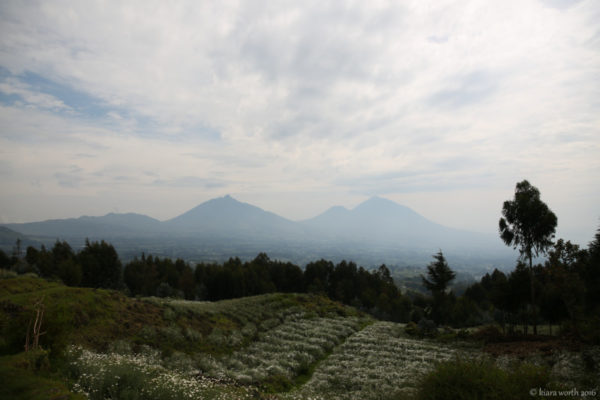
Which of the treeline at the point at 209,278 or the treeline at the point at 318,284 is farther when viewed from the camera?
the treeline at the point at 209,278

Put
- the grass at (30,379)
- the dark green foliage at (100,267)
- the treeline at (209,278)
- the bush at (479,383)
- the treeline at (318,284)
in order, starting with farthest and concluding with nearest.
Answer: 1. the treeline at (209,278)
2. the dark green foliage at (100,267)
3. the treeline at (318,284)
4. the bush at (479,383)
5. the grass at (30,379)

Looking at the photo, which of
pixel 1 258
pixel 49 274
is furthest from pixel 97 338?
pixel 1 258

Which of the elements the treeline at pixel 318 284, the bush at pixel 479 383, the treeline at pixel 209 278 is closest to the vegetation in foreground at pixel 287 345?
the bush at pixel 479 383

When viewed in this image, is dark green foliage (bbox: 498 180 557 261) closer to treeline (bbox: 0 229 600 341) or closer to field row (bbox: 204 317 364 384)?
treeline (bbox: 0 229 600 341)

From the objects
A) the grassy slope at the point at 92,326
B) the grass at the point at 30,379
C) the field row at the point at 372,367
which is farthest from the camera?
the field row at the point at 372,367

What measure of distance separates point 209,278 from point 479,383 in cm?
5862

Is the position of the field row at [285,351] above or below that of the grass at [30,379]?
below

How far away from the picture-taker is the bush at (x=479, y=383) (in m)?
7.52

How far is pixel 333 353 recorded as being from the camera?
65.6 ft

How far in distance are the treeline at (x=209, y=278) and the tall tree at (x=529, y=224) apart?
2920cm

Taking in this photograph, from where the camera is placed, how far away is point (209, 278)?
60.3 metres

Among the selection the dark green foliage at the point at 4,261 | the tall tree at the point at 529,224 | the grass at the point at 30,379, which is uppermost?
the tall tree at the point at 529,224

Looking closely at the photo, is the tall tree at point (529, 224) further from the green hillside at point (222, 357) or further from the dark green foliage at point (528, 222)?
the green hillside at point (222, 357)

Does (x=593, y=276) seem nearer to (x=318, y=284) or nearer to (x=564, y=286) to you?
(x=564, y=286)
